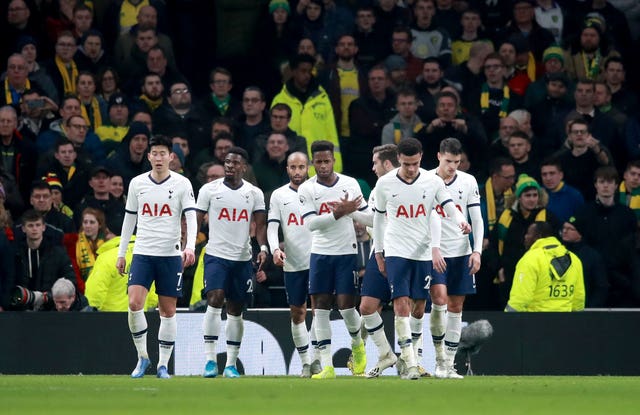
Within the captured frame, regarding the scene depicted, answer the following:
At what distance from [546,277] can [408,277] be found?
3828 millimetres

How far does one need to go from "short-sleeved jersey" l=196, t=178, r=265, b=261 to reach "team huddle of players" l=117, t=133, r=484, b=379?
1 centimetres

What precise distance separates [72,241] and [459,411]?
958 cm

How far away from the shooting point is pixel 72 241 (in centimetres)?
1964

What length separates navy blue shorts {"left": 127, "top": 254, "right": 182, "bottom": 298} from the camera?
16.2 m

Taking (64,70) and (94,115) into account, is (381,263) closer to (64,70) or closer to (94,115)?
(94,115)

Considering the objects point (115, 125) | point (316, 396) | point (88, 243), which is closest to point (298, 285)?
point (88, 243)

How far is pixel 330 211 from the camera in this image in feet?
54.2

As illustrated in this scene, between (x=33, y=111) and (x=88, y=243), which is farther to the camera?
(x=33, y=111)

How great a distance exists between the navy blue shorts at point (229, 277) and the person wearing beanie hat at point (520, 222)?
4.42 m

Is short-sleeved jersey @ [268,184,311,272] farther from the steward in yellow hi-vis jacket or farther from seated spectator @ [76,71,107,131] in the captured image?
seated spectator @ [76,71,107,131]

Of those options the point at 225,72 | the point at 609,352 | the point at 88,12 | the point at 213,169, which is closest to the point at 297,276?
the point at 213,169

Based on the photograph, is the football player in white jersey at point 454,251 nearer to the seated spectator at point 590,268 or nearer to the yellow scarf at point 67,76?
the seated spectator at point 590,268

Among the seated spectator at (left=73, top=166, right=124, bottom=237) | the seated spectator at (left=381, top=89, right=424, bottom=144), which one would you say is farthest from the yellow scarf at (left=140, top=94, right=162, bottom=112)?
the seated spectator at (left=381, top=89, right=424, bottom=144)

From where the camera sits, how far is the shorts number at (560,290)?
18.9 meters
